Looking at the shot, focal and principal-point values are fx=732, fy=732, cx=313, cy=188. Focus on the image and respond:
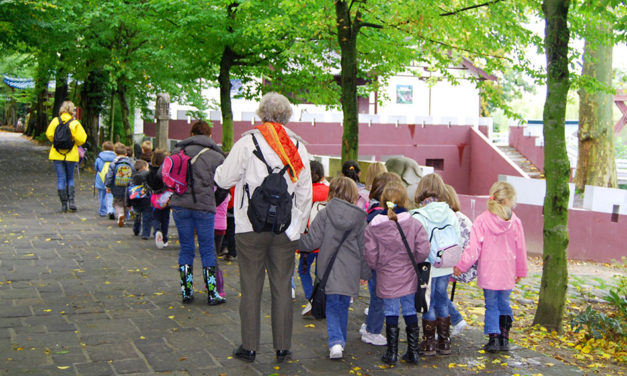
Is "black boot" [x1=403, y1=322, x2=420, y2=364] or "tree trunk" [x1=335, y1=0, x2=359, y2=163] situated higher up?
"tree trunk" [x1=335, y1=0, x2=359, y2=163]

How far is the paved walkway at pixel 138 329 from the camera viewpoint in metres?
5.41

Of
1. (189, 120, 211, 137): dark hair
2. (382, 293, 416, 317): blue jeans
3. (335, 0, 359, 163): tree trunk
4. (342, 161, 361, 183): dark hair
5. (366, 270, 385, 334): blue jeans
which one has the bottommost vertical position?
(366, 270, 385, 334): blue jeans

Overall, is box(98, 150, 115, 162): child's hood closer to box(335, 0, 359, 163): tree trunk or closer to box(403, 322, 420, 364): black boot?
box(335, 0, 359, 163): tree trunk

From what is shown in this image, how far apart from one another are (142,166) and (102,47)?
1264cm

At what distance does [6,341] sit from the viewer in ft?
19.0

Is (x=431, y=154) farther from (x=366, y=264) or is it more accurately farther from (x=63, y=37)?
(x=366, y=264)

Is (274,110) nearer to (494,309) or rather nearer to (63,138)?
(494,309)

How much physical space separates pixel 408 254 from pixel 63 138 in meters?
9.49

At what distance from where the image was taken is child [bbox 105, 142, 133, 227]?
41.2 feet

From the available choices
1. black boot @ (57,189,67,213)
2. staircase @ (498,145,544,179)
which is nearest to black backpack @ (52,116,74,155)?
black boot @ (57,189,67,213)

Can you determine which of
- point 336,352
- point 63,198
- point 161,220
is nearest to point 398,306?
point 336,352

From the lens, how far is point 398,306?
18.9 feet

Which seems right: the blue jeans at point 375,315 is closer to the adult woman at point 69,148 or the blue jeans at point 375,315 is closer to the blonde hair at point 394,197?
the blonde hair at point 394,197

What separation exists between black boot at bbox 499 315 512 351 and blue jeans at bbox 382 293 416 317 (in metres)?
0.95
